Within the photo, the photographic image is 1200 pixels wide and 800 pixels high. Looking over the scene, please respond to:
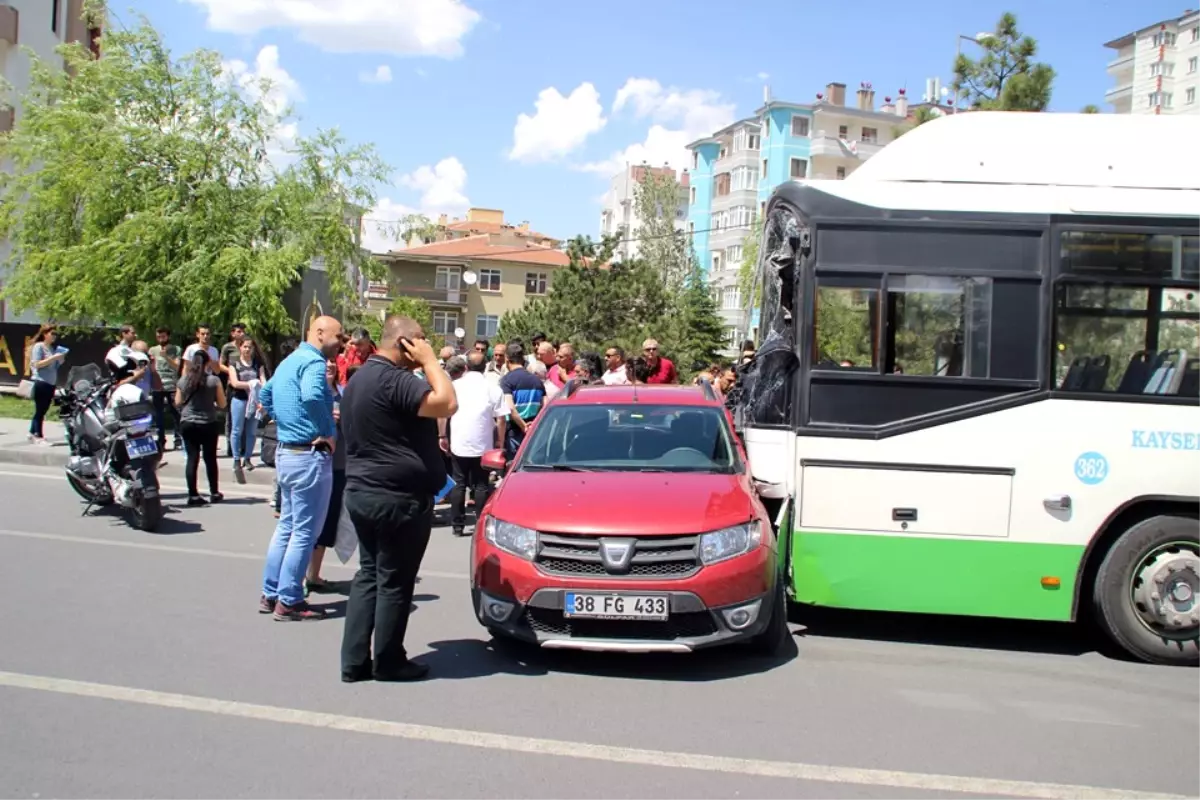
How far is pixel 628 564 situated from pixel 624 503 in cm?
43

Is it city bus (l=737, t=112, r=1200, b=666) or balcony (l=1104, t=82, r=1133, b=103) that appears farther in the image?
balcony (l=1104, t=82, r=1133, b=103)

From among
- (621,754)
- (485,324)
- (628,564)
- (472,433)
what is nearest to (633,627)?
(628,564)

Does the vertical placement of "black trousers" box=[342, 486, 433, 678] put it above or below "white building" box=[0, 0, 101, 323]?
below

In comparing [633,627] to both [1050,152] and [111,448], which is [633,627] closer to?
[1050,152]

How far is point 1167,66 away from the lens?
7538cm

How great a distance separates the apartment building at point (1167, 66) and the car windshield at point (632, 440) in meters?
78.3

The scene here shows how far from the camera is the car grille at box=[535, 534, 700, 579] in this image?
5891 millimetres

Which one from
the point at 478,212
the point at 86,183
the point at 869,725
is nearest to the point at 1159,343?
the point at 869,725

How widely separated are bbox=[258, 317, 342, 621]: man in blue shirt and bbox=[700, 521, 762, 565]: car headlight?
281 centimetres

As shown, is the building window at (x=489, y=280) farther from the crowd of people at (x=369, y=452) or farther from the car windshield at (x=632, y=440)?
the car windshield at (x=632, y=440)

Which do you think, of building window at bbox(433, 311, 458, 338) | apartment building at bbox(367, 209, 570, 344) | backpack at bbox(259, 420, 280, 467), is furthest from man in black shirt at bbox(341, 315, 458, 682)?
building window at bbox(433, 311, 458, 338)

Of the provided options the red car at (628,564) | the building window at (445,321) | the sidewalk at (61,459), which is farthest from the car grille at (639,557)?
the building window at (445,321)

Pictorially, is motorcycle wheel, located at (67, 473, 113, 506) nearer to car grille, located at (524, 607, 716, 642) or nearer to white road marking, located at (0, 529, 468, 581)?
white road marking, located at (0, 529, 468, 581)

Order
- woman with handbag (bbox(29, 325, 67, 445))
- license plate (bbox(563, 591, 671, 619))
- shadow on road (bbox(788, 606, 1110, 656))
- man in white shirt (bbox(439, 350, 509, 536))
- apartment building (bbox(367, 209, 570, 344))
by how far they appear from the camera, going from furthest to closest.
A: 1. apartment building (bbox(367, 209, 570, 344))
2. woman with handbag (bbox(29, 325, 67, 445))
3. man in white shirt (bbox(439, 350, 509, 536))
4. shadow on road (bbox(788, 606, 1110, 656))
5. license plate (bbox(563, 591, 671, 619))
